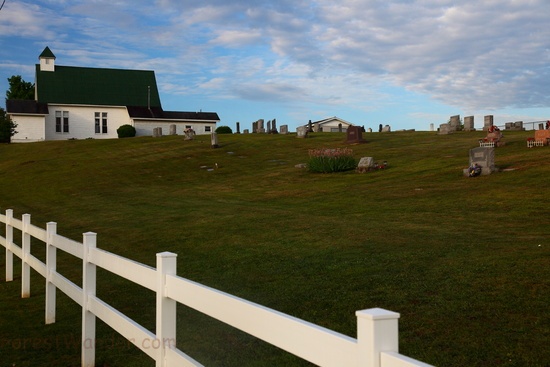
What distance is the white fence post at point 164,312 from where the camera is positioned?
4605mm

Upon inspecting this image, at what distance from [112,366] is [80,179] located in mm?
29660

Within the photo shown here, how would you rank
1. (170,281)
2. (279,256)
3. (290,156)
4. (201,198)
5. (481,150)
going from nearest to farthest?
(170,281)
(279,256)
(481,150)
(201,198)
(290,156)

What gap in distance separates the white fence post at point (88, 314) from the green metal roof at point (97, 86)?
68.2 metres

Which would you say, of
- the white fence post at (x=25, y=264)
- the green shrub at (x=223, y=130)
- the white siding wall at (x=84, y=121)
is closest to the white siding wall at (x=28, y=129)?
the white siding wall at (x=84, y=121)

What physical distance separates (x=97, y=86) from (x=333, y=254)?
2717 inches

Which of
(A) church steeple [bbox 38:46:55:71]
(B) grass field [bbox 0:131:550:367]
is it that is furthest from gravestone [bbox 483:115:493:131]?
(A) church steeple [bbox 38:46:55:71]

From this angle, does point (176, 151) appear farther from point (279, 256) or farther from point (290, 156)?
point (279, 256)

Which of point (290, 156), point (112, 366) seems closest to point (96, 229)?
point (112, 366)

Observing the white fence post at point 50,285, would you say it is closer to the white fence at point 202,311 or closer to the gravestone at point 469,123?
the white fence at point 202,311

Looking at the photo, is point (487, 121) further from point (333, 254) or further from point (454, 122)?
point (333, 254)

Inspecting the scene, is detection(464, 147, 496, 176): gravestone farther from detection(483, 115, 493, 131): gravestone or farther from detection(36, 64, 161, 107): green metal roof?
detection(36, 64, 161, 107): green metal roof

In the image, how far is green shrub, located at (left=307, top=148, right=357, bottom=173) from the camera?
97.5 feet

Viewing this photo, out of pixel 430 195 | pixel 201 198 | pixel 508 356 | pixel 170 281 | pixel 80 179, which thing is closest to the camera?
pixel 170 281

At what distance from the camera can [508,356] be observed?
568 cm
